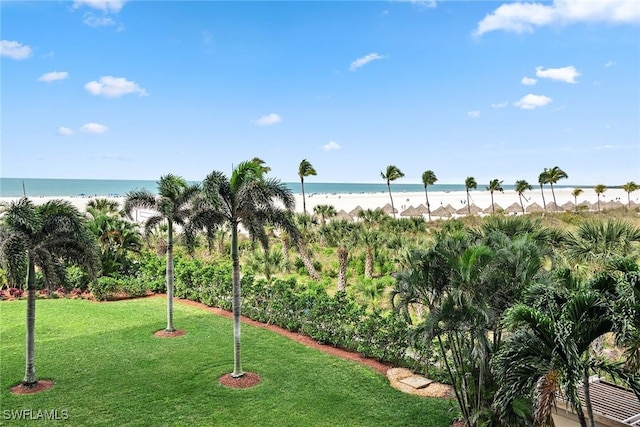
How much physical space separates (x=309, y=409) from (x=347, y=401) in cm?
93

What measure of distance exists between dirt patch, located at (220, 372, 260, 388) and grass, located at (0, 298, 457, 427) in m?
0.22

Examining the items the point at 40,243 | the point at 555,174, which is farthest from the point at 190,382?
the point at 555,174

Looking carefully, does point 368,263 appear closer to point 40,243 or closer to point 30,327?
point 30,327

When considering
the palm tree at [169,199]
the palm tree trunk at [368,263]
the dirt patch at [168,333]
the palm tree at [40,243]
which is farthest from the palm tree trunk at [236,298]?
the palm tree trunk at [368,263]

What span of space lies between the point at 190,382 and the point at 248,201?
4660mm

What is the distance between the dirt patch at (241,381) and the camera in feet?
35.3

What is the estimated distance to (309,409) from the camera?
9.57 metres

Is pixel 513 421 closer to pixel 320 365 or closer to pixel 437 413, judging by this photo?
pixel 437 413

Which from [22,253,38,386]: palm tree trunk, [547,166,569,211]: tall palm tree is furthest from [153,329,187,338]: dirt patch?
[547,166,569,211]: tall palm tree

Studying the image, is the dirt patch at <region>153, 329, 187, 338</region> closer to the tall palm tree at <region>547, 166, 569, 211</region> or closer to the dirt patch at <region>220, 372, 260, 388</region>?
the dirt patch at <region>220, 372, 260, 388</region>

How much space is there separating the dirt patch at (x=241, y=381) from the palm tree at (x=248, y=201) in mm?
989

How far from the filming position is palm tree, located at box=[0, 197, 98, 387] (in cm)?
937

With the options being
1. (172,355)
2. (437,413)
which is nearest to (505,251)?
(437,413)

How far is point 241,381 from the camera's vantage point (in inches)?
430
